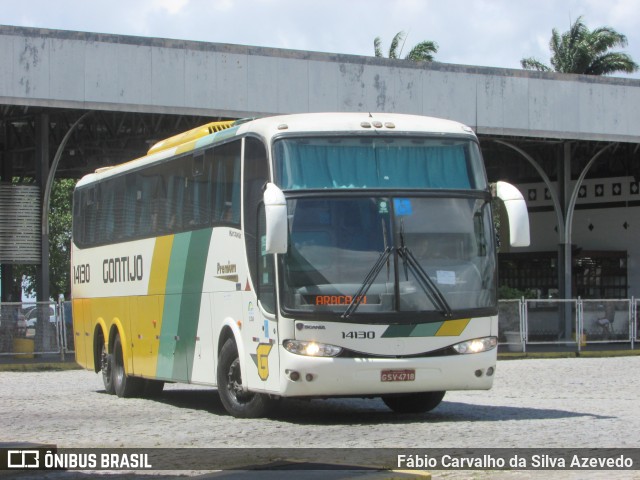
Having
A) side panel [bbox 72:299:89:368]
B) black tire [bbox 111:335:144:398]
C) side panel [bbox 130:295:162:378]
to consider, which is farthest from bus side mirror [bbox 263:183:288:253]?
side panel [bbox 72:299:89:368]

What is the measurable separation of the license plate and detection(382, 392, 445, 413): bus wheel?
164 centimetres

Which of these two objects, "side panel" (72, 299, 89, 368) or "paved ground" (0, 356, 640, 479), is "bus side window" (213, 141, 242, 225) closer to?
"paved ground" (0, 356, 640, 479)

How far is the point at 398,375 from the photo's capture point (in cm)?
1384

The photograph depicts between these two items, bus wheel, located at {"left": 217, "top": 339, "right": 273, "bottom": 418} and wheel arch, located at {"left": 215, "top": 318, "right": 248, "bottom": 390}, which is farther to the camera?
bus wheel, located at {"left": 217, "top": 339, "right": 273, "bottom": 418}

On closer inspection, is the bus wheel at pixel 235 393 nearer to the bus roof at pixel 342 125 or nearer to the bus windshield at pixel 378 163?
the bus windshield at pixel 378 163

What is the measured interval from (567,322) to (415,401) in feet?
58.2

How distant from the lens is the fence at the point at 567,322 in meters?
32.0

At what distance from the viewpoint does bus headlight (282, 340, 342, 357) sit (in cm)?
1370

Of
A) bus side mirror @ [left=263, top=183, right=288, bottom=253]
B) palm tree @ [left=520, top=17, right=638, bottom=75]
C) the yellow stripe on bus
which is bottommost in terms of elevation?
the yellow stripe on bus

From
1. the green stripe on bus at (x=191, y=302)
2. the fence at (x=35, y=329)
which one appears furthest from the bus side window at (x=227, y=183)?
the fence at (x=35, y=329)

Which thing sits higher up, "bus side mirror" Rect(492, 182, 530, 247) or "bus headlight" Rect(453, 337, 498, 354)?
"bus side mirror" Rect(492, 182, 530, 247)

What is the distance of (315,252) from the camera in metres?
13.9

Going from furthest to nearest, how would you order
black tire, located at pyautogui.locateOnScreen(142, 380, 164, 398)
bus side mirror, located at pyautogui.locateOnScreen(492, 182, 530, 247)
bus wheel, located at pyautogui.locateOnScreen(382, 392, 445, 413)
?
black tire, located at pyautogui.locateOnScreen(142, 380, 164, 398) < bus wheel, located at pyautogui.locateOnScreen(382, 392, 445, 413) < bus side mirror, located at pyautogui.locateOnScreen(492, 182, 530, 247)

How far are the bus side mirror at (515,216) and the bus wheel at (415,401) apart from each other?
7.50ft
